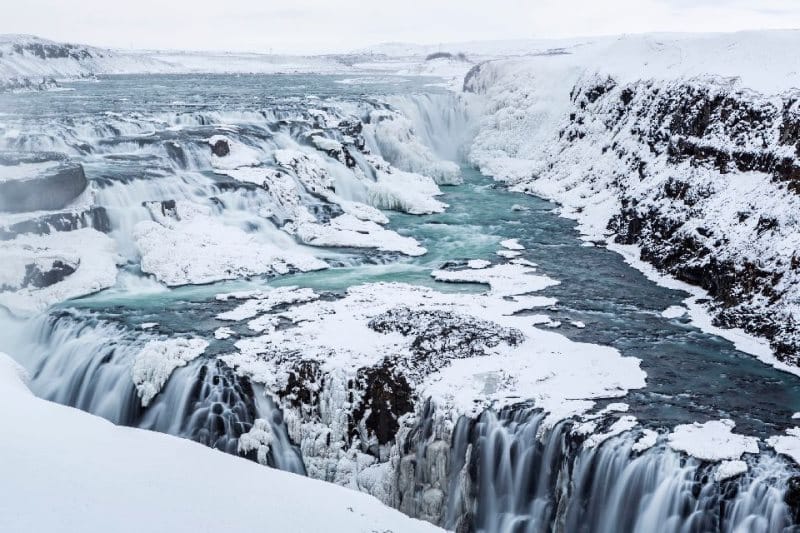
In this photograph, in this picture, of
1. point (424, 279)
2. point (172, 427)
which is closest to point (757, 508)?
point (172, 427)

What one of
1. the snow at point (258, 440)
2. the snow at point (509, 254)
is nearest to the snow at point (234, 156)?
the snow at point (509, 254)

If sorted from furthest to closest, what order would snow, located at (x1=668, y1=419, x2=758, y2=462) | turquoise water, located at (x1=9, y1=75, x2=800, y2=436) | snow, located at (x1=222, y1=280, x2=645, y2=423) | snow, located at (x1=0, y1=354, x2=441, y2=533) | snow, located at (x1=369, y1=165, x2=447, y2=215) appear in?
1. snow, located at (x1=369, y1=165, x2=447, y2=215)
2. turquoise water, located at (x1=9, y1=75, x2=800, y2=436)
3. snow, located at (x1=222, y1=280, x2=645, y2=423)
4. snow, located at (x1=668, y1=419, x2=758, y2=462)
5. snow, located at (x1=0, y1=354, x2=441, y2=533)

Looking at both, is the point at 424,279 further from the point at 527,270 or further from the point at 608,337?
the point at 608,337

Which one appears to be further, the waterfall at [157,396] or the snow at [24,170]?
the snow at [24,170]

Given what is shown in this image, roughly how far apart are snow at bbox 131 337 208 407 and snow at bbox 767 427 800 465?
1099cm

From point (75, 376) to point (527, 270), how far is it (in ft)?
41.0

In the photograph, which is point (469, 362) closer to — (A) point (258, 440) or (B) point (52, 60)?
(A) point (258, 440)

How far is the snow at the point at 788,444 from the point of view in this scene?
1160 cm

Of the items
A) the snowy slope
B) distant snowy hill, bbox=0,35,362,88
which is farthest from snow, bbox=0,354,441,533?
distant snowy hill, bbox=0,35,362,88

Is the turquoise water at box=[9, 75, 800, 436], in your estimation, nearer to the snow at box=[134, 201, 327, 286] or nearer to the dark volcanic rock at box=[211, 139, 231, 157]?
the snow at box=[134, 201, 327, 286]

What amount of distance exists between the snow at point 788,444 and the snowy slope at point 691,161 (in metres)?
3.73

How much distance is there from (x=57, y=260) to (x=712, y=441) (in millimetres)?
16824

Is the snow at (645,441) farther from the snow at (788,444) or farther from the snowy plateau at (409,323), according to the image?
the snow at (788,444)

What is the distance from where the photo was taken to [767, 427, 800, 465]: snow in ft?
38.1
